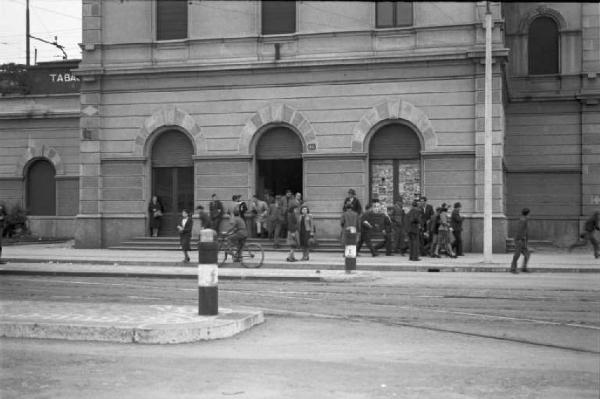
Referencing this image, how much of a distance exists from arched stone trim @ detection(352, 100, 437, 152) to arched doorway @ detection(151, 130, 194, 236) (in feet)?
21.3

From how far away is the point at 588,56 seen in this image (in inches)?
1391

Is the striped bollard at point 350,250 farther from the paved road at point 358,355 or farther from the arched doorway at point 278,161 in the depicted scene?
the arched doorway at point 278,161

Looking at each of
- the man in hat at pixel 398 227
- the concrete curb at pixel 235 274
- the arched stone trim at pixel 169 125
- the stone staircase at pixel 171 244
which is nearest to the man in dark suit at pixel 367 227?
the man in hat at pixel 398 227

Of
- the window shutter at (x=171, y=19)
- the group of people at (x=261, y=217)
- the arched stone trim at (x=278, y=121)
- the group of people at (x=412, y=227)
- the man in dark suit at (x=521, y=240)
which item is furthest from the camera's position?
the window shutter at (x=171, y=19)

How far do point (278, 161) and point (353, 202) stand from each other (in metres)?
4.29

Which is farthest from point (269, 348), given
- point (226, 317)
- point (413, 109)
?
point (413, 109)

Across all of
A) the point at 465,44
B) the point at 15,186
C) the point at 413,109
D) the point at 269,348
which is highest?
the point at 465,44

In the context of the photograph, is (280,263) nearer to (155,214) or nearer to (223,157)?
(223,157)

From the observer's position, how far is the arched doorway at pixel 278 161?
30.2 meters

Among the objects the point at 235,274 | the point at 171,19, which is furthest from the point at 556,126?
the point at 235,274

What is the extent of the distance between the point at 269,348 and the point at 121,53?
2400cm

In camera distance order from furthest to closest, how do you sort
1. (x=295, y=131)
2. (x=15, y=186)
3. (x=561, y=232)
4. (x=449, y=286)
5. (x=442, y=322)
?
(x=15, y=186) < (x=561, y=232) < (x=295, y=131) < (x=449, y=286) < (x=442, y=322)

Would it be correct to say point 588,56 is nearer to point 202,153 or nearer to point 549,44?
point 549,44

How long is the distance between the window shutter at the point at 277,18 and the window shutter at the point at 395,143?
16.6ft
